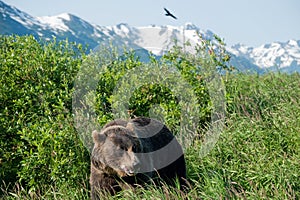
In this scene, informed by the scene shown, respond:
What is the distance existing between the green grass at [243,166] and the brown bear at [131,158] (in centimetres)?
16

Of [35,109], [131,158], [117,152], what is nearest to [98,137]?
[117,152]

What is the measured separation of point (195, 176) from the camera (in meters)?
6.41

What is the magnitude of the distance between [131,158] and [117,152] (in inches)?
7.1

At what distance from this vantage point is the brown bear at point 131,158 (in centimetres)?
546

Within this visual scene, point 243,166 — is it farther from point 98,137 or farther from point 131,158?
point 98,137

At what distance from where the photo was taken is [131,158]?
5414mm

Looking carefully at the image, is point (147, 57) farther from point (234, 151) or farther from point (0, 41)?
point (234, 151)

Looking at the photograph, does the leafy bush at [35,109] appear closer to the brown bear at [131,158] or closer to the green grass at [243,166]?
the green grass at [243,166]

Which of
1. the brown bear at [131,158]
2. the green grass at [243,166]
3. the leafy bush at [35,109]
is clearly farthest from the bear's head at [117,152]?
the leafy bush at [35,109]

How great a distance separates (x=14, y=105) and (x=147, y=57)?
125 inches

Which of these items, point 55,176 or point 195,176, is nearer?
point 195,176

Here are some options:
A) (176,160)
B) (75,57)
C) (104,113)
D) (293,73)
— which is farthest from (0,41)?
(293,73)

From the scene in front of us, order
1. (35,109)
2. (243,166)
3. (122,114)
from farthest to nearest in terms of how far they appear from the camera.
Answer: (122,114) < (35,109) < (243,166)

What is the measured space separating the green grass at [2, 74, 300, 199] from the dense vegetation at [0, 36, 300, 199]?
0.02 metres
